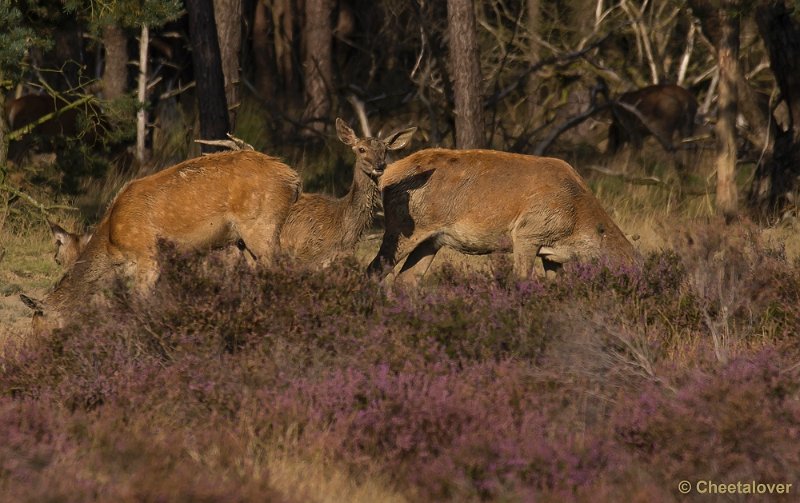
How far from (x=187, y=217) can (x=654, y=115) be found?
12055 mm

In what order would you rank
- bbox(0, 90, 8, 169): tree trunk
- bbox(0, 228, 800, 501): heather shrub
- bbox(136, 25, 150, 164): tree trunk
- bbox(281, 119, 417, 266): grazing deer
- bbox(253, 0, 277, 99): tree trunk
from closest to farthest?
bbox(0, 228, 800, 501): heather shrub
bbox(281, 119, 417, 266): grazing deer
bbox(0, 90, 8, 169): tree trunk
bbox(136, 25, 150, 164): tree trunk
bbox(253, 0, 277, 99): tree trunk

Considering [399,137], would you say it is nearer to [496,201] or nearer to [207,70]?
[496,201]

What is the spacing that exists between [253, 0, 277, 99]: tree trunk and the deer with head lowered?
14.0m

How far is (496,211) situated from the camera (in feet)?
33.8

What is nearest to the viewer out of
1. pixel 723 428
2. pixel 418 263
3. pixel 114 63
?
pixel 723 428

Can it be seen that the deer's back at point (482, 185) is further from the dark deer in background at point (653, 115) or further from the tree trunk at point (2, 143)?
the dark deer in background at point (653, 115)

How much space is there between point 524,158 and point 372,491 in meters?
5.18

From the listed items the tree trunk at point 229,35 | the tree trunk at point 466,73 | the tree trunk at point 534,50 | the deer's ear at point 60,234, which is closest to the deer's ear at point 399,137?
the deer's ear at point 60,234

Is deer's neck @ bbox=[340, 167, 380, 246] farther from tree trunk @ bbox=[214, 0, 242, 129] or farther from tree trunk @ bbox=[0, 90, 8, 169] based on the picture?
tree trunk @ bbox=[214, 0, 242, 129]

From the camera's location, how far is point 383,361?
23.4 ft

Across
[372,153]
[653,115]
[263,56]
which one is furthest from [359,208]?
[263,56]

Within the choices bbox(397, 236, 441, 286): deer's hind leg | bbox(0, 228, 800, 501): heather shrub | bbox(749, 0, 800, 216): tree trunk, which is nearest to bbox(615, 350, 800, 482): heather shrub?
bbox(0, 228, 800, 501): heather shrub

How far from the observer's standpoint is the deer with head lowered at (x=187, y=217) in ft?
30.4

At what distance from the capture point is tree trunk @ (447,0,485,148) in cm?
1415
